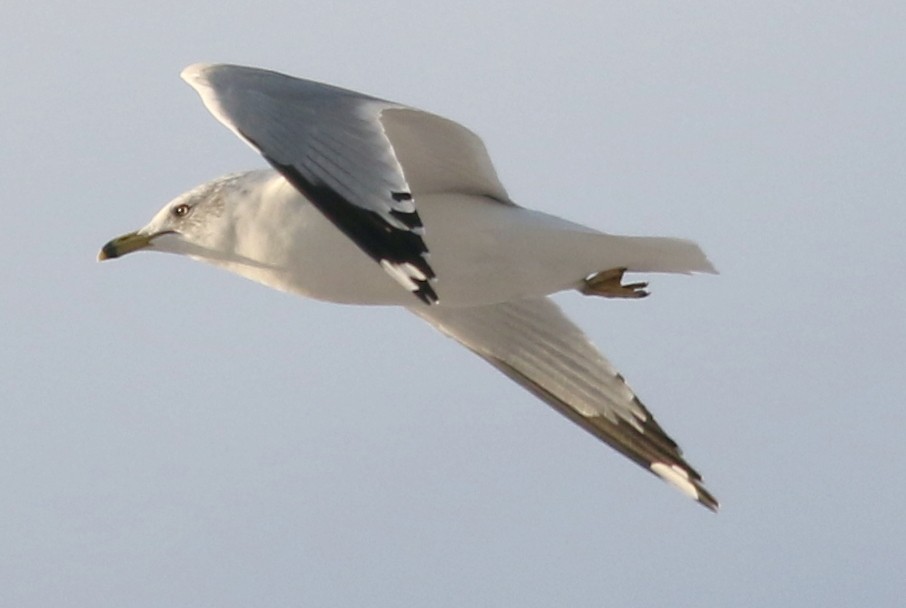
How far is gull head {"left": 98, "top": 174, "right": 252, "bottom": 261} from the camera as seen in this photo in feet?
26.7

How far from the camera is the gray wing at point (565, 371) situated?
8.96m

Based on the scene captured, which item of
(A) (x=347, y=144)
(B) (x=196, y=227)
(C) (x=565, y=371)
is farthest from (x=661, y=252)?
(B) (x=196, y=227)

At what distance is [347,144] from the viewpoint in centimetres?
720

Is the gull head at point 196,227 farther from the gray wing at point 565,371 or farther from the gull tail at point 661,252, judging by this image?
the gull tail at point 661,252

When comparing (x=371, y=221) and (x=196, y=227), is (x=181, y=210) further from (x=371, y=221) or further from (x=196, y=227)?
(x=371, y=221)

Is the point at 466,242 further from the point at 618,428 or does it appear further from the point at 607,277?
the point at 618,428

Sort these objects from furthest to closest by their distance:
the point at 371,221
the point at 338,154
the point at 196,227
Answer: the point at 196,227 < the point at 338,154 < the point at 371,221

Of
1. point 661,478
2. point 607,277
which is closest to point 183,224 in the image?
point 607,277

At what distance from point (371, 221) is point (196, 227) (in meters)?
1.35

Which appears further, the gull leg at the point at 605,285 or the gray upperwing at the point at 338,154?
the gull leg at the point at 605,285

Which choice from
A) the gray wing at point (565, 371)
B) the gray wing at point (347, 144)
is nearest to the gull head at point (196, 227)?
the gray wing at point (347, 144)

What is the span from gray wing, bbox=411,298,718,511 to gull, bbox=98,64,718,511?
0.31 feet

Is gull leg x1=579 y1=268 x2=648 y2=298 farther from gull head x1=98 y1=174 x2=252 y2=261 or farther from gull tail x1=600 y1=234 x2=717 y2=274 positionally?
gull head x1=98 y1=174 x2=252 y2=261

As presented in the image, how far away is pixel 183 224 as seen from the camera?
827 cm
